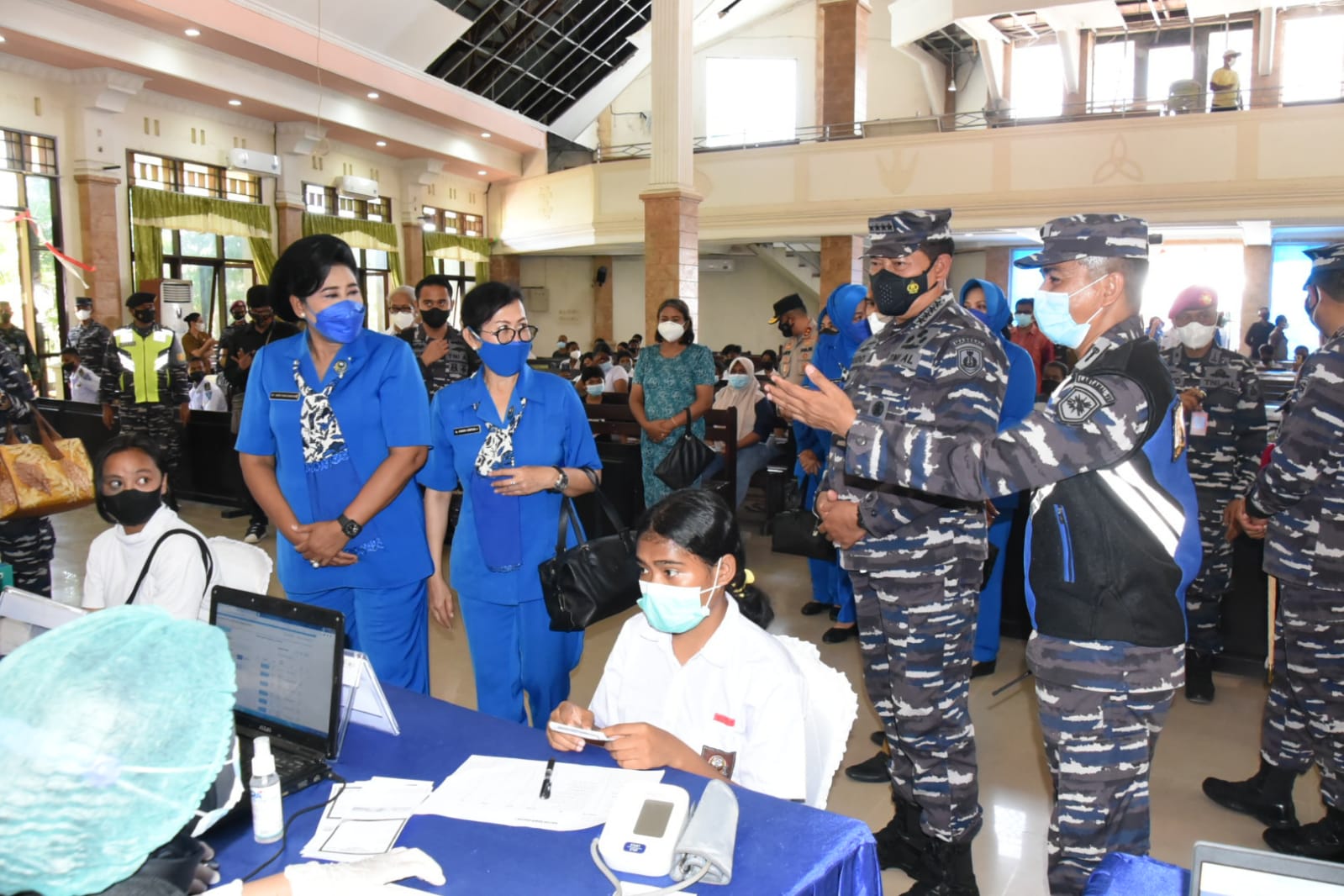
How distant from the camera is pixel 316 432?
2570 millimetres

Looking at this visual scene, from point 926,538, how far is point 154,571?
1.87 metres

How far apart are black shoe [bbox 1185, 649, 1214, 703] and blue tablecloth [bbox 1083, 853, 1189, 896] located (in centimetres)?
293

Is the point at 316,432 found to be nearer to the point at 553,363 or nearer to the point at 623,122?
the point at 553,363

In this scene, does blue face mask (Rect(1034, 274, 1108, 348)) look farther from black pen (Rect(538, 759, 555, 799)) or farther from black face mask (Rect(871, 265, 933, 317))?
black pen (Rect(538, 759, 555, 799))

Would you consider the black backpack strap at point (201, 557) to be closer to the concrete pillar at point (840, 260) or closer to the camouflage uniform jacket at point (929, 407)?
the camouflage uniform jacket at point (929, 407)

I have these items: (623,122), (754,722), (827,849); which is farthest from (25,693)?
(623,122)

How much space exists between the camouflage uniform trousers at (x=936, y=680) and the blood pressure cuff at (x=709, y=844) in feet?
3.62

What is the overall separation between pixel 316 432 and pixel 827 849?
5.81ft

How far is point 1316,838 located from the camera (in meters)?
2.68

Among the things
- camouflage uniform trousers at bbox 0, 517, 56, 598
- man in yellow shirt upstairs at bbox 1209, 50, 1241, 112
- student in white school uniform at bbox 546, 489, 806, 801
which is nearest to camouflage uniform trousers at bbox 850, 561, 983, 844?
student in white school uniform at bbox 546, 489, 806, 801

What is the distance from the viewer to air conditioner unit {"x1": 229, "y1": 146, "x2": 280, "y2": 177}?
509 inches

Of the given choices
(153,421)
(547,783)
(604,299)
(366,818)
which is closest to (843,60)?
(604,299)

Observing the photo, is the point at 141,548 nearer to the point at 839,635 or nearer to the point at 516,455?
the point at 516,455

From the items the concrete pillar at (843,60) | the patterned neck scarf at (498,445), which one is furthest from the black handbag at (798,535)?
the concrete pillar at (843,60)
